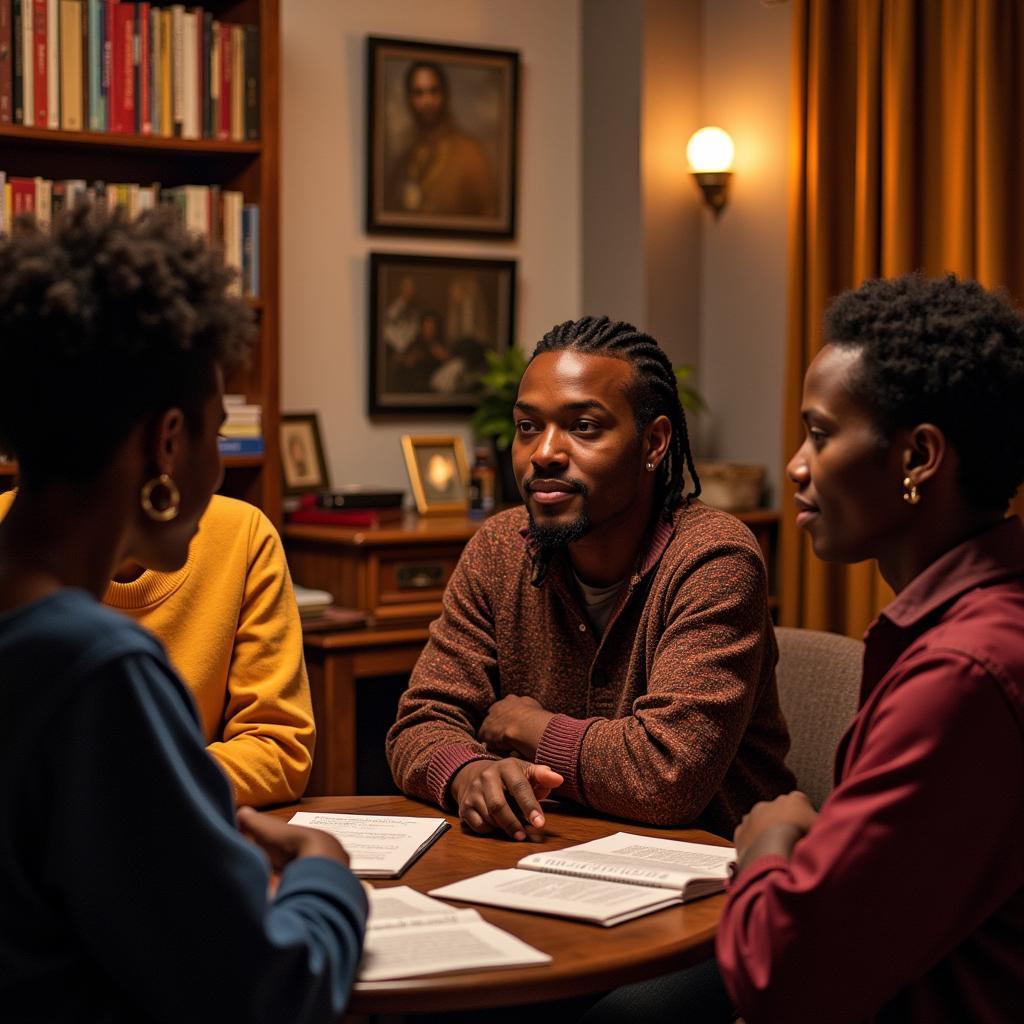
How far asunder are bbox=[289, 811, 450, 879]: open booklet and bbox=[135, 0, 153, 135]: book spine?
198 cm

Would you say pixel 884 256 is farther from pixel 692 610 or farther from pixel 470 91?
pixel 692 610

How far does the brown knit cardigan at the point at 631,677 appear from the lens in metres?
1.98

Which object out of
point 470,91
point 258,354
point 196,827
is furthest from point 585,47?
point 196,827

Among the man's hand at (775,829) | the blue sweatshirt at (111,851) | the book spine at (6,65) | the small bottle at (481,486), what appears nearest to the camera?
the blue sweatshirt at (111,851)

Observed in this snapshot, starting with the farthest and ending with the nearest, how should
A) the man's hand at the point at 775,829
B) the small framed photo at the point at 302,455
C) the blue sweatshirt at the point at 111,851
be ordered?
the small framed photo at the point at 302,455 < the man's hand at the point at 775,829 < the blue sweatshirt at the point at 111,851

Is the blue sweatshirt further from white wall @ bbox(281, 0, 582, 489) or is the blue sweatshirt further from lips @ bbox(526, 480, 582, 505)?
white wall @ bbox(281, 0, 582, 489)

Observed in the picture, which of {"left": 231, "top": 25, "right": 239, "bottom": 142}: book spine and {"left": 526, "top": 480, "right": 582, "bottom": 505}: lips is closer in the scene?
{"left": 526, "top": 480, "right": 582, "bottom": 505}: lips

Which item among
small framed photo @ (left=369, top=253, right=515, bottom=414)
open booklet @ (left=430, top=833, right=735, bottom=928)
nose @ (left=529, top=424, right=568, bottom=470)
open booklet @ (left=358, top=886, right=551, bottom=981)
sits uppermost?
small framed photo @ (left=369, top=253, right=515, bottom=414)

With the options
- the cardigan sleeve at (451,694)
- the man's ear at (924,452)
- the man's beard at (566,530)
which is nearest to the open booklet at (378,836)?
the cardigan sleeve at (451,694)

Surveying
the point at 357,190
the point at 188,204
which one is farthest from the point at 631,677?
the point at 357,190

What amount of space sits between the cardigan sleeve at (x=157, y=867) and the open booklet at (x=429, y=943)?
0.68 feet

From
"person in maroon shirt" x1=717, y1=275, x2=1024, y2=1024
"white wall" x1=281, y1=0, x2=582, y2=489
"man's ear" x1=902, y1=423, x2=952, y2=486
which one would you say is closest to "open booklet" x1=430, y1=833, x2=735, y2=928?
"person in maroon shirt" x1=717, y1=275, x2=1024, y2=1024

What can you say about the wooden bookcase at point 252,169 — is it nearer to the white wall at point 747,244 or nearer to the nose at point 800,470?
the white wall at point 747,244

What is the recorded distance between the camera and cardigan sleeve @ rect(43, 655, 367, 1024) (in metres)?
1.06
